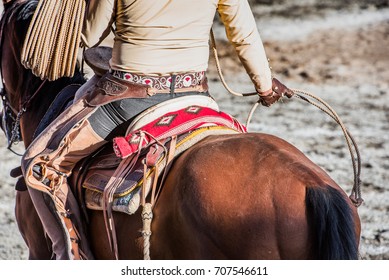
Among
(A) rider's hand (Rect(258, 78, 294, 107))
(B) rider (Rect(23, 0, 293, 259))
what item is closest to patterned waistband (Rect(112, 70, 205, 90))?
(B) rider (Rect(23, 0, 293, 259))

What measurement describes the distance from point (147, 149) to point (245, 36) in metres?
0.78

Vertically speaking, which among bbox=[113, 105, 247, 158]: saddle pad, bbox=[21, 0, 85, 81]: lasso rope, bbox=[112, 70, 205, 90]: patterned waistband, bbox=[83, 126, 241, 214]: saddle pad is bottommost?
bbox=[83, 126, 241, 214]: saddle pad

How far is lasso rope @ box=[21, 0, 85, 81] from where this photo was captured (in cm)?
381

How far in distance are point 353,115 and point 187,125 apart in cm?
690

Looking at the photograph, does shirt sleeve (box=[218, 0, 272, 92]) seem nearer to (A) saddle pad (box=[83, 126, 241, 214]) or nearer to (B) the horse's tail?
(A) saddle pad (box=[83, 126, 241, 214])

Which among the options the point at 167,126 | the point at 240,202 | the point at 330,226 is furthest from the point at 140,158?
the point at 330,226

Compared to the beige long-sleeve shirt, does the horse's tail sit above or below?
below

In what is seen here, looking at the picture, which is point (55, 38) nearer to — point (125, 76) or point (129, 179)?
point (125, 76)

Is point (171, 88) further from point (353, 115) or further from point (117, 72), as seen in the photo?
point (353, 115)

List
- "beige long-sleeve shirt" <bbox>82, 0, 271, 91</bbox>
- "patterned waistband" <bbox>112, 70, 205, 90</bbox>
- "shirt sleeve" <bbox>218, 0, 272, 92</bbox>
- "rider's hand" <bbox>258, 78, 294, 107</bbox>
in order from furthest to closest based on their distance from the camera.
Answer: "rider's hand" <bbox>258, 78, 294, 107</bbox> < "shirt sleeve" <bbox>218, 0, 272, 92</bbox> < "patterned waistband" <bbox>112, 70, 205, 90</bbox> < "beige long-sleeve shirt" <bbox>82, 0, 271, 91</bbox>

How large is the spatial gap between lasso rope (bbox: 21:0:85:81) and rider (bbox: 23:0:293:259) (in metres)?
0.07

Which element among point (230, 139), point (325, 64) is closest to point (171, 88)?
point (230, 139)

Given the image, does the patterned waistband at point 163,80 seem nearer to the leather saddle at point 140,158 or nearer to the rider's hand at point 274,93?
the leather saddle at point 140,158
